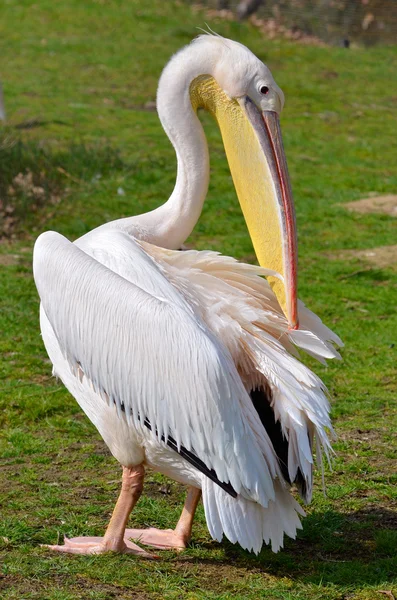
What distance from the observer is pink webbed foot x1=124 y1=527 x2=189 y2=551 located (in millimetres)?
3426

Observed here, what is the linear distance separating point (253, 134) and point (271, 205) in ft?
1.02

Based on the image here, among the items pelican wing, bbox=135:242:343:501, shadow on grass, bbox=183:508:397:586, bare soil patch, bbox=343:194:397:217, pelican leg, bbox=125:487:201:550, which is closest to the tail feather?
pelican wing, bbox=135:242:343:501

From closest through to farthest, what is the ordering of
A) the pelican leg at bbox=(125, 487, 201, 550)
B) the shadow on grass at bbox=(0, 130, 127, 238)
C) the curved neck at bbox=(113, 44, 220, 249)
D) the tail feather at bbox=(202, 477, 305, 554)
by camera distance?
the tail feather at bbox=(202, 477, 305, 554) → the pelican leg at bbox=(125, 487, 201, 550) → the curved neck at bbox=(113, 44, 220, 249) → the shadow on grass at bbox=(0, 130, 127, 238)

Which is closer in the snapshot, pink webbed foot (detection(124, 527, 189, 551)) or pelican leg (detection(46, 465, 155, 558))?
pelican leg (detection(46, 465, 155, 558))

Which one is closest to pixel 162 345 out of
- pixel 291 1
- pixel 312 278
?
pixel 312 278

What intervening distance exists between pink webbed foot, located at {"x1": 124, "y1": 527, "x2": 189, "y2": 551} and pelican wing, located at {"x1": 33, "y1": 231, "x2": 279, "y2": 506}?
0.55 m

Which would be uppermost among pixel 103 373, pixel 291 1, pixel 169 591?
pixel 291 1

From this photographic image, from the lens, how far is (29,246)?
24.1ft

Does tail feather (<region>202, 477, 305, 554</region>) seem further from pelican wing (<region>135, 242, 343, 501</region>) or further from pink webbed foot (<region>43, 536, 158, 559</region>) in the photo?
pink webbed foot (<region>43, 536, 158, 559</region>)

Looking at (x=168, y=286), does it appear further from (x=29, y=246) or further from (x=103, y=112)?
(x=103, y=112)

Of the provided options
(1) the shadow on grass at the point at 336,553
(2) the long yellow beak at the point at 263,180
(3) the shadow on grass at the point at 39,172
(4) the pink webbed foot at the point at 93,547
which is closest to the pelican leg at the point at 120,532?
(4) the pink webbed foot at the point at 93,547

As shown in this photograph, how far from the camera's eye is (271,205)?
338cm

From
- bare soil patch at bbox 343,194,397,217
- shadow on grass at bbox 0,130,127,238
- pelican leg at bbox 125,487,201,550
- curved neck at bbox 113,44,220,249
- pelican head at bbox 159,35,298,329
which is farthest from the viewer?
bare soil patch at bbox 343,194,397,217

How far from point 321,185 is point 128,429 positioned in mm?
6120
